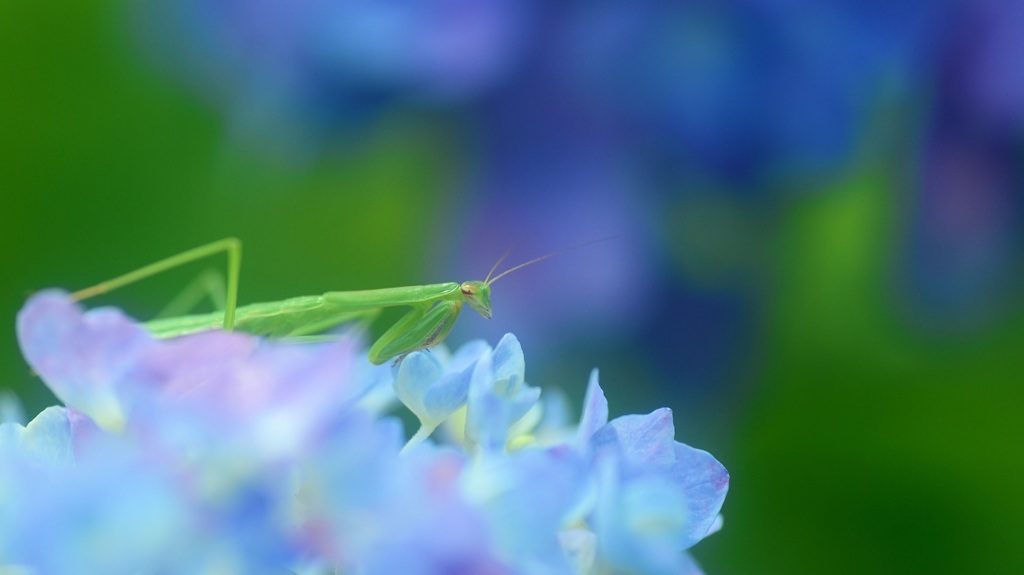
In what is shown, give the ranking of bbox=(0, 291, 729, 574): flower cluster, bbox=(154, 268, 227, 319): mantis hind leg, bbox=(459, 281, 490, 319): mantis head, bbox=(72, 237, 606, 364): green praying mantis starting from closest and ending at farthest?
1. bbox=(0, 291, 729, 574): flower cluster
2. bbox=(72, 237, 606, 364): green praying mantis
3. bbox=(459, 281, 490, 319): mantis head
4. bbox=(154, 268, 227, 319): mantis hind leg

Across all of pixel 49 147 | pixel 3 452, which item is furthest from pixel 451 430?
pixel 49 147

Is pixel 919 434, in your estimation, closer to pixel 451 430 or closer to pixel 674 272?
pixel 674 272

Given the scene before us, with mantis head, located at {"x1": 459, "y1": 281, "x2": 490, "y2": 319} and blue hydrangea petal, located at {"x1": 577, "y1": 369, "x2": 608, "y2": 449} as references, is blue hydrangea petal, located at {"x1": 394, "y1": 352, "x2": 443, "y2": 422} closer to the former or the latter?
blue hydrangea petal, located at {"x1": 577, "y1": 369, "x2": 608, "y2": 449}

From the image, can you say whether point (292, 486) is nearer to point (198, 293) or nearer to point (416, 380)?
point (416, 380)

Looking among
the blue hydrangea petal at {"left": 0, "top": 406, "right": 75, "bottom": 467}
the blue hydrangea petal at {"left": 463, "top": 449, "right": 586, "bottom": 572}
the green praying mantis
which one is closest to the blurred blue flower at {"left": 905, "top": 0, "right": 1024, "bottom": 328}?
the green praying mantis

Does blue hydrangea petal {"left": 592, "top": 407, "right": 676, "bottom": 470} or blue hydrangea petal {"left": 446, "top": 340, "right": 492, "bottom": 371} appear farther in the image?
blue hydrangea petal {"left": 446, "top": 340, "right": 492, "bottom": 371}

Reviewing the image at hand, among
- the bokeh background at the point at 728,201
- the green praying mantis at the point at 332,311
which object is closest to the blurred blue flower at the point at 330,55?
the bokeh background at the point at 728,201

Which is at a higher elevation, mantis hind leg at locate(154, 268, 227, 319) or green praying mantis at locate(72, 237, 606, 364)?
green praying mantis at locate(72, 237, 606, 364)
